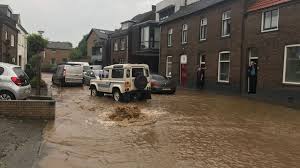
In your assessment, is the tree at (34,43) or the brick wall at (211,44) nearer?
the brick wall at (211,44)

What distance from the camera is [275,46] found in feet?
60.4

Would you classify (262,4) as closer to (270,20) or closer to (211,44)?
(270,20)

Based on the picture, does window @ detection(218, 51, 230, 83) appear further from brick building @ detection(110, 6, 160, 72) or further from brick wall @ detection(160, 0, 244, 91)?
brick building @ detection(110, 6, 160, 72)

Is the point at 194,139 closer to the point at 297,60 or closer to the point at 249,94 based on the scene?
the point at 297,60

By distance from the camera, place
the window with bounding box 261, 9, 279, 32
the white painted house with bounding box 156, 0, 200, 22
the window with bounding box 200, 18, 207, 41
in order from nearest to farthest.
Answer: the window with bounding box 261, 9, 279, 32 < the window with bounding box 200, 18, 207, 41 < the white painted house with bounding box 156, 0, 200, 22

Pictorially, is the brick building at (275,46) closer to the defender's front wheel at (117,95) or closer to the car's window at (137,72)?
the car's window at (137,72)

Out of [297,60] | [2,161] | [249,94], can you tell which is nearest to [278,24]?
[297,60]

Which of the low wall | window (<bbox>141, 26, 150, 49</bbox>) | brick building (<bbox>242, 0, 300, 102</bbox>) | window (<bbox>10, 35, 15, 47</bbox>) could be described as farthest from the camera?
window (<bbox>141, 26, 150, 49</bbox>)

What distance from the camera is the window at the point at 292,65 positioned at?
55.8 feet

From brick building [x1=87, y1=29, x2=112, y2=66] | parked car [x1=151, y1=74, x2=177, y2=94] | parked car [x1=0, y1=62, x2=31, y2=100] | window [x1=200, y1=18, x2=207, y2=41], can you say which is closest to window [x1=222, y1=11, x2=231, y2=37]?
window [x1=200, y1=18, x2=207, y2=41]

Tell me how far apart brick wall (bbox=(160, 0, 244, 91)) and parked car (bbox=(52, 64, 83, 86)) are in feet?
28.1

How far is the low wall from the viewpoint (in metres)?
10.6

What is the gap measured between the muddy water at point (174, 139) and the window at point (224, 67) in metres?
8.68

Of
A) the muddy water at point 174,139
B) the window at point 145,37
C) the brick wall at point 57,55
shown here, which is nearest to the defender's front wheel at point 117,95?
the muddy water at point 174,139
